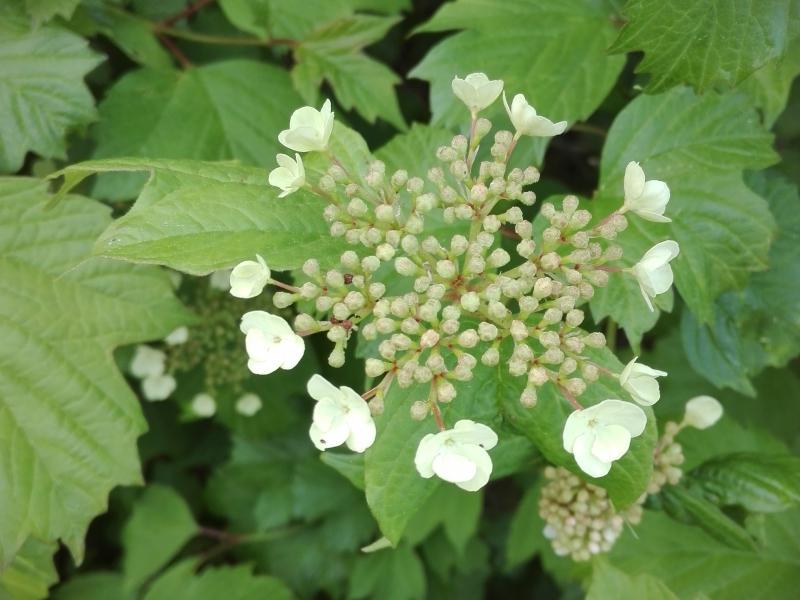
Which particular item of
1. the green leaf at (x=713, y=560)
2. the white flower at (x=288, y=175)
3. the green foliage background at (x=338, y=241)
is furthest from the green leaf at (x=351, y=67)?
the green leaf at (x=713, y=560)

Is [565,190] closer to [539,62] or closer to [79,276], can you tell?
[539,62]

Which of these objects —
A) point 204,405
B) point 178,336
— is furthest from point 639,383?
point 204,405

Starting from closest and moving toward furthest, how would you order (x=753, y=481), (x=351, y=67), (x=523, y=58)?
(x=753, y=481) → (x=523, y=58) → (x=351, y=67)

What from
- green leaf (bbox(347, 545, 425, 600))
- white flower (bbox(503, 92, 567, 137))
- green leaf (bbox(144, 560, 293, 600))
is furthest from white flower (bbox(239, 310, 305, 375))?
green leaf (bbox(347, 545, 425, 600))

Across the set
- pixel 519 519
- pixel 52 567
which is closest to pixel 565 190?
pixel 519 519

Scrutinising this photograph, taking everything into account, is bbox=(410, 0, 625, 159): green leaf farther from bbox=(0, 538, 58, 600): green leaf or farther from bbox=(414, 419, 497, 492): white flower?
bbox=(0, 538, 58, 600): green leaf

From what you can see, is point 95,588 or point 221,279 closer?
point 221,279

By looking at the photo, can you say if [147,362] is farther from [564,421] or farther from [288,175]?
[564,421]
